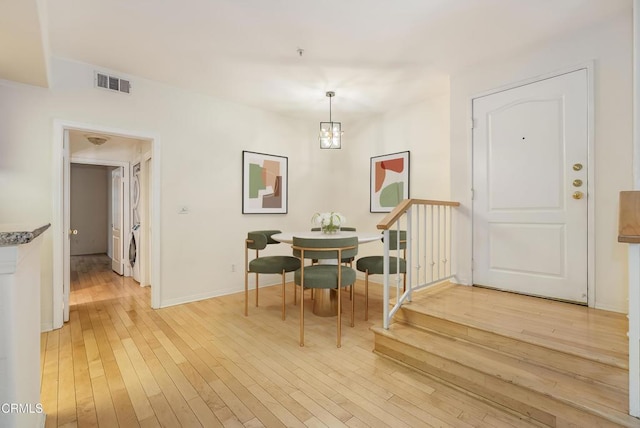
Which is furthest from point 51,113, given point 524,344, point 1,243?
point 524,344

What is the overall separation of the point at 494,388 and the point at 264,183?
3612 mm

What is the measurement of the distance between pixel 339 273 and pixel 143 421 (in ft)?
5.33

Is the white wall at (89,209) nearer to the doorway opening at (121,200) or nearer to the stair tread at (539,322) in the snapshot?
the doorway opening at (121,200)

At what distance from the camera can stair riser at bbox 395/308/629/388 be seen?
5.54 feet

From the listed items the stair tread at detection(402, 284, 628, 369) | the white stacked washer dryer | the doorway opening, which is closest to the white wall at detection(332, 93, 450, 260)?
the stair tread at detection(402, 284, 628, 369)

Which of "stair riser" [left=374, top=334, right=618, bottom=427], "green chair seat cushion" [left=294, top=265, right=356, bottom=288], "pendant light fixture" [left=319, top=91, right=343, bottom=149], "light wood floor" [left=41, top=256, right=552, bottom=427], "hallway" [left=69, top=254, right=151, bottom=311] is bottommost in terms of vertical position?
"light wood floor" [left=41, top=256, right=552, bottom=427]

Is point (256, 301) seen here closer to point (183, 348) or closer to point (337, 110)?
point (183, 348)

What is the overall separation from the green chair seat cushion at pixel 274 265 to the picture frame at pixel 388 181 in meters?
1.86

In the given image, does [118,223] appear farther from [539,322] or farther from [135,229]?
[539,322]

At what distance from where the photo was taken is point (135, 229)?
4.81 metres

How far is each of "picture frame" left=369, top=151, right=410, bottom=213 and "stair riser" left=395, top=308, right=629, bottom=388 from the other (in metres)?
2.26

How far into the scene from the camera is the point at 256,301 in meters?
3.63

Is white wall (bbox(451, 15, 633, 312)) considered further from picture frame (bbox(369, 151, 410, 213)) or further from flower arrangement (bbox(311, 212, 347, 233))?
flower arrangement (bbox(311, 212, 347, 233))

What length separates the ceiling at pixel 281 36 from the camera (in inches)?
88.7
